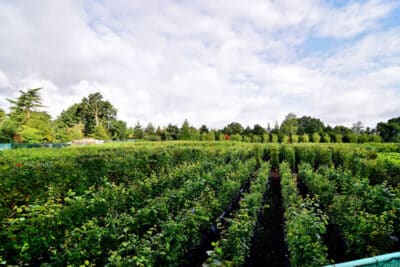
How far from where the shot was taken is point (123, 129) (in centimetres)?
6556

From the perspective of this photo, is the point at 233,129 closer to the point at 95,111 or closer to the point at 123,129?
the point at 123,129

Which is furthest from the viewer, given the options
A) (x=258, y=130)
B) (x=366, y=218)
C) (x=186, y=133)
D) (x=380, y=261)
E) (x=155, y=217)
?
(x=258, y=130)

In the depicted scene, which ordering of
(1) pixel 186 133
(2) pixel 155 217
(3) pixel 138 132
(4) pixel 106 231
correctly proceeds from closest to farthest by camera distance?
(4) pixel 106 231 → (2) pixel 155 217 → (1) pixel 186 133 → (3) pixel 138 132

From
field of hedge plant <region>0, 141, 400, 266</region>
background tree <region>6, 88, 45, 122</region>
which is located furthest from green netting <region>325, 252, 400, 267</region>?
background tree <region>6, 88, 45, 122</region>

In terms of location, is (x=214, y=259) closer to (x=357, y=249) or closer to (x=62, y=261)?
(x=62, y=261)

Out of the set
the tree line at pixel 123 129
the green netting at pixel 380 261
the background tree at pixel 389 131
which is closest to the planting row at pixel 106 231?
the green netting at pixel 380 261

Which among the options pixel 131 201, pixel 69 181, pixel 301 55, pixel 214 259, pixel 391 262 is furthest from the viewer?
pixel 301 55

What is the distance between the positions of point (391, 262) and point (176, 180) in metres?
6.65

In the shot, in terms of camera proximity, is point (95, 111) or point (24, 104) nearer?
point (24, 104)

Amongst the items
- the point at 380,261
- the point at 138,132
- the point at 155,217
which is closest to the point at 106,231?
the point at 155,217

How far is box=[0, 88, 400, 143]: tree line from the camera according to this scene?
32.4m

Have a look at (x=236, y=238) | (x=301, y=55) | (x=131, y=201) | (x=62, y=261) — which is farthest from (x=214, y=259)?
(x=301, y=55)

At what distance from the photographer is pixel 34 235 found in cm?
355

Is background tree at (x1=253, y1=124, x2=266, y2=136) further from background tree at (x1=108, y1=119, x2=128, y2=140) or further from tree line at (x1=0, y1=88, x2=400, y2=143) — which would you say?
background tree at (x1=108, y1=119, x2=128, y2=140)
